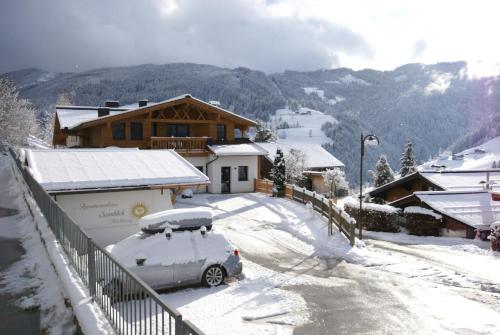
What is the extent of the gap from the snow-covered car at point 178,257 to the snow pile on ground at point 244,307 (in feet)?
1.39

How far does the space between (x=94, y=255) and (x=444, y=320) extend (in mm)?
8632

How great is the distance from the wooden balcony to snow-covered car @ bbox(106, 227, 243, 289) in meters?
20.0

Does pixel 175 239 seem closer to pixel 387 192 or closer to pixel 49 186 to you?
pixel 49 186

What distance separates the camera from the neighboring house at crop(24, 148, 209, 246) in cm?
1452

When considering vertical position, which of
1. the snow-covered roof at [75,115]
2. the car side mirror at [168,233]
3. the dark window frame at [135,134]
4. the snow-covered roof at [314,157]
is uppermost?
the snow-covered roof at [75,115]

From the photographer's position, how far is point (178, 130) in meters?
34.8

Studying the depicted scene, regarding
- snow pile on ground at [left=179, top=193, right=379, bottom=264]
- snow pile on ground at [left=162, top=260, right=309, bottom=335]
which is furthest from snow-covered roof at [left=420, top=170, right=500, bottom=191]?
snow pile on ground at [left=162, top=260, right=309, bottom=335]

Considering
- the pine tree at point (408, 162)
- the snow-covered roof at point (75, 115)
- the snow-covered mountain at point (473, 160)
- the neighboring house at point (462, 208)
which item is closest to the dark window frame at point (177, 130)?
the snow-covered roof at point (75, 115)

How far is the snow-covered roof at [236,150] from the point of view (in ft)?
102

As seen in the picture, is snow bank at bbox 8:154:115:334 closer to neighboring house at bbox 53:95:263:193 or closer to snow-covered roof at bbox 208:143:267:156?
snow-covered roof at bbox 208:143:267:156

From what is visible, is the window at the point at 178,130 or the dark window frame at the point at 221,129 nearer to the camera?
the window at the point at 178,130

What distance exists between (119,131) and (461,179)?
97.9 ft

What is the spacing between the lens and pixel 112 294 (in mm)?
6148

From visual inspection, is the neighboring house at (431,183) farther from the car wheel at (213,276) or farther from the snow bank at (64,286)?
the snow bank at (64,286)
